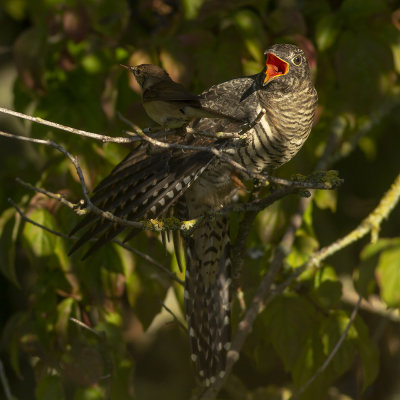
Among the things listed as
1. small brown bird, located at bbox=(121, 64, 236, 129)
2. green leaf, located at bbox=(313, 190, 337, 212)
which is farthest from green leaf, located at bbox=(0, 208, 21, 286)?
green leaf, located at bbox=(313, 190, 337, 212)

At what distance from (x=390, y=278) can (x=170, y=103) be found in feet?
2.85

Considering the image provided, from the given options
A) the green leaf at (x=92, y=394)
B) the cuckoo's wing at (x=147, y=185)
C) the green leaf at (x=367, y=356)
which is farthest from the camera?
the green leaf at (x=92, y=394)

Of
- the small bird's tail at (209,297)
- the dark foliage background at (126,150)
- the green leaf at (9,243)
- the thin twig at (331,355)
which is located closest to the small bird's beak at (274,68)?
the dark foliage background at (126,150)

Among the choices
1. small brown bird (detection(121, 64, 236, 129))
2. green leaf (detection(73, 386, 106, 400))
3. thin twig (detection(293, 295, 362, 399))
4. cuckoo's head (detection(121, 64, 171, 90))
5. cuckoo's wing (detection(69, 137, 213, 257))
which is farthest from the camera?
green leaf (detection(73, 386, 106, 400))

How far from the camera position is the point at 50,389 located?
2635 mm

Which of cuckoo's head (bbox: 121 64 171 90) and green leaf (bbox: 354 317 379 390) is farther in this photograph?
green leaf (bbox: 354 317 379 390)

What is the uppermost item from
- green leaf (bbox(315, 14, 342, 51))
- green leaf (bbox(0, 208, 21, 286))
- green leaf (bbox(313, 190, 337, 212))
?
green leaf (bbox(315, 14, 342, 51))

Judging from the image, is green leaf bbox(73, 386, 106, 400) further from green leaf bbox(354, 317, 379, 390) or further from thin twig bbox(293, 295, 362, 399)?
green leaf bbox(354, 317, 379, 390)

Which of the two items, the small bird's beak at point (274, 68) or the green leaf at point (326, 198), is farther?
the green leaf at point (326, 198)

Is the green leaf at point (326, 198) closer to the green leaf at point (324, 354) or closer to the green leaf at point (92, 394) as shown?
the green leaf at point (324, 354)

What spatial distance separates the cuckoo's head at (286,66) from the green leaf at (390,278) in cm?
66

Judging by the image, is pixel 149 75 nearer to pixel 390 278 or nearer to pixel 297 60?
pixel 297 60

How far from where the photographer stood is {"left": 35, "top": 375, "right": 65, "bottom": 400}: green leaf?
8.59 ft

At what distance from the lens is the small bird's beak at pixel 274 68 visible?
7.15 ft
